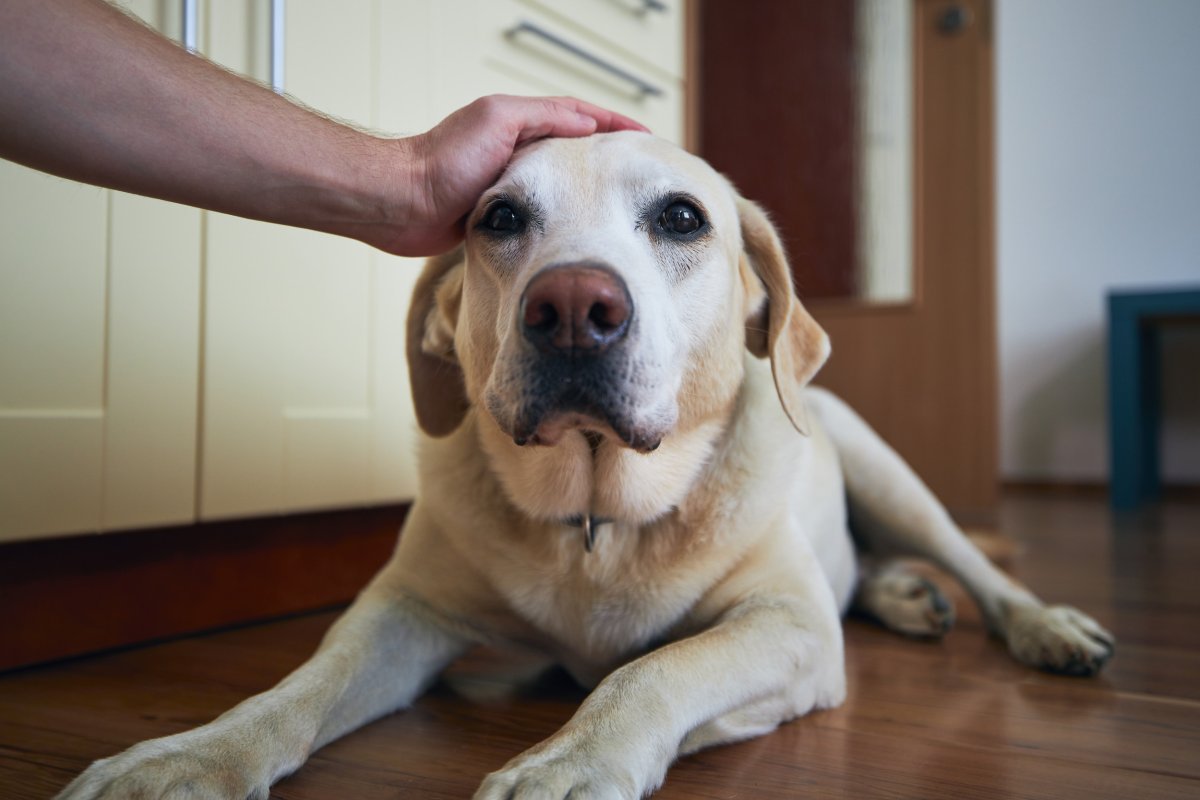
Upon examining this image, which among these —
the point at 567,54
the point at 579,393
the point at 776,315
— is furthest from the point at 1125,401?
the point at 579,393

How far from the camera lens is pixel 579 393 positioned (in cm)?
121

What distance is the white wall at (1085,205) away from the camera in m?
6.20

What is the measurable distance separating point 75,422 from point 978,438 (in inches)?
166

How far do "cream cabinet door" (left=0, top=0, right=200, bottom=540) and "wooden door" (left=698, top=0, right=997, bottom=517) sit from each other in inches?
139

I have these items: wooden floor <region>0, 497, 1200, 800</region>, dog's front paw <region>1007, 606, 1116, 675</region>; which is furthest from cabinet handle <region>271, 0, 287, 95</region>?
dog's front paw <region>1007, 606, 1116, 675</region>

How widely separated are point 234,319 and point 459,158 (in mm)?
779

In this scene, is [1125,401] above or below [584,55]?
below

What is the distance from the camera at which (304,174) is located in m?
1.29

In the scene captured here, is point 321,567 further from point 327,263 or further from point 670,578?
point 670,578

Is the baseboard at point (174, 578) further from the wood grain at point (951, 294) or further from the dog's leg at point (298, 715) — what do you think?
the wood grain at point (951, 294)

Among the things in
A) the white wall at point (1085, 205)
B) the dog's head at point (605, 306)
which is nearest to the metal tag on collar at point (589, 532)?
the dog's head at point (605, 306)

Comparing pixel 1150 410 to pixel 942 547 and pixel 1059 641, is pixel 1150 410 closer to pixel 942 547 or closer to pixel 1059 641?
pixel 942 547

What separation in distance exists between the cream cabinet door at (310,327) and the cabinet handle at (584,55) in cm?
30

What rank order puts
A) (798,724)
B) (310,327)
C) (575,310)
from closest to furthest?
(575,310), (798,724), (310,327)
